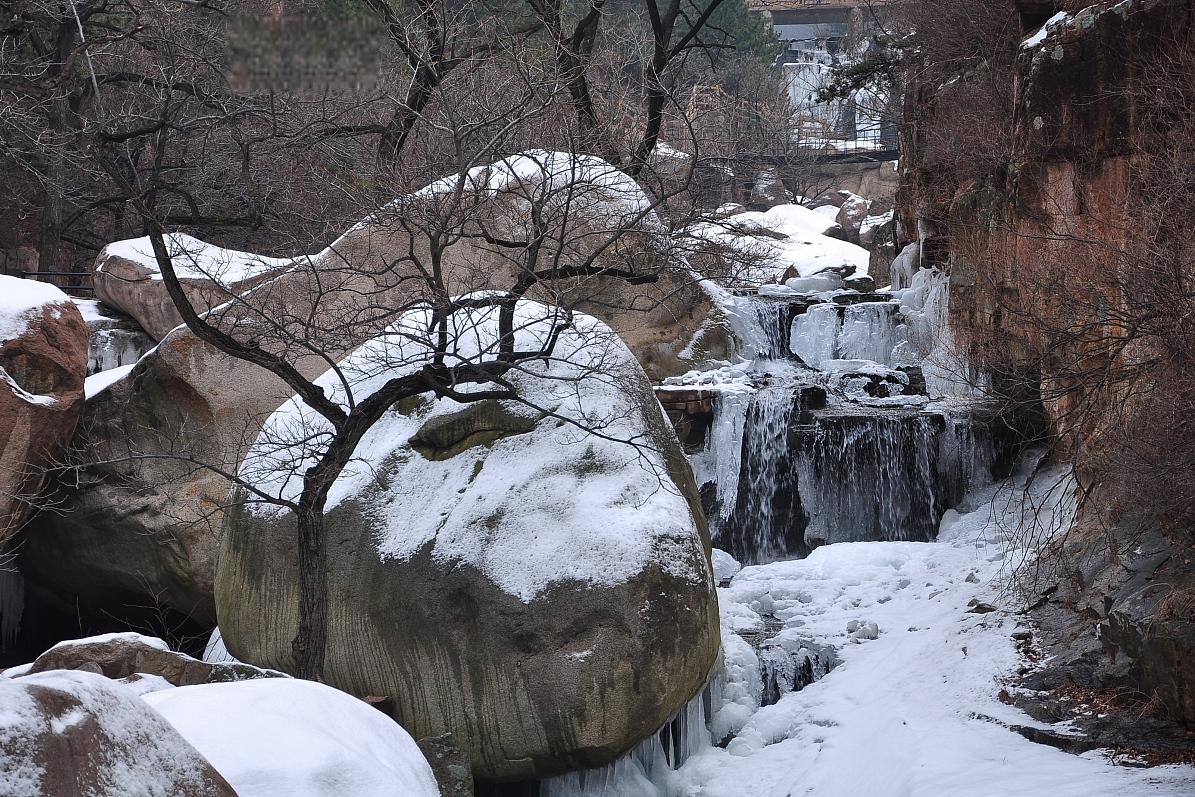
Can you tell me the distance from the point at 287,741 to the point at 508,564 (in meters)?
3.80

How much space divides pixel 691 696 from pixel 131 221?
15650 mm

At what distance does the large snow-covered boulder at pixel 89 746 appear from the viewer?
2.33 meters

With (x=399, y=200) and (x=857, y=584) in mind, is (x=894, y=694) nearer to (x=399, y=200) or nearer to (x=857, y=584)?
(x=857, y=584)

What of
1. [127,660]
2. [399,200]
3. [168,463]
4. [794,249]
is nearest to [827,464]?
[399,200]

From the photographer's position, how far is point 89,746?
8.18 feet

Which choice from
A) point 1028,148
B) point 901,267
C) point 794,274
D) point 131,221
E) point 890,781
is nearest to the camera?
point 890,781

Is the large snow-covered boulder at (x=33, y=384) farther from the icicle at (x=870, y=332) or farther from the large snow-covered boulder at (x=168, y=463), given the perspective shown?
the icicle at (x=870, y=332)

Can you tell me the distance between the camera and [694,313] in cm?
1485

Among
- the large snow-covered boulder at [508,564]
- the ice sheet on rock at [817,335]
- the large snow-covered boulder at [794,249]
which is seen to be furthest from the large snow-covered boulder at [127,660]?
the ice sheet on rock at [817,335]

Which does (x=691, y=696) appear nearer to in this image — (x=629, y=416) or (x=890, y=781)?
(x=890, y=781)

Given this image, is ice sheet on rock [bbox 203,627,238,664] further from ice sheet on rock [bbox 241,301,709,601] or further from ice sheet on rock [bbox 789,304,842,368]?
ice sheet on rock [bbox 789,304,842,368]

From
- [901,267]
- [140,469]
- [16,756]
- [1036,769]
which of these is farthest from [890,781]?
[901,267]

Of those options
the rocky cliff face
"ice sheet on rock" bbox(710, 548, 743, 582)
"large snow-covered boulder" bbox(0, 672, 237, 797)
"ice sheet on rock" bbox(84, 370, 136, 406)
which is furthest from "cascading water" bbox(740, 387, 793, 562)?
"large snow-covered boulder" bbox(0, 672, 237, 797)

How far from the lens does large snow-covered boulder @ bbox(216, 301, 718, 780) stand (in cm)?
681
